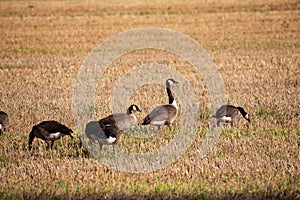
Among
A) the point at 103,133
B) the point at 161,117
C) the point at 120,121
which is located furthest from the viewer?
the point at 161,117

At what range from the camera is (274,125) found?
35.9ft

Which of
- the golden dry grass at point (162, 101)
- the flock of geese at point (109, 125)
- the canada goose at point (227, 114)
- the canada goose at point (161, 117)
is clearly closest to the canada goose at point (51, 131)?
the flock of geese at point (109, 125)

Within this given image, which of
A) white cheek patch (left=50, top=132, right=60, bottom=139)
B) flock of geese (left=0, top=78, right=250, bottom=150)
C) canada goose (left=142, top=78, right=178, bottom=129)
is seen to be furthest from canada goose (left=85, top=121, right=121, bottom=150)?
canada goose (left=142, top=78, right=178, bottom=129)

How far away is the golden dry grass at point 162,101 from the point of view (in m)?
7.61

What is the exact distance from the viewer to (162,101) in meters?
13.6

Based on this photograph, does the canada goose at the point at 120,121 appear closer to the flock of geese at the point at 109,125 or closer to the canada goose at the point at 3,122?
the flock of geese at the point at 109,125

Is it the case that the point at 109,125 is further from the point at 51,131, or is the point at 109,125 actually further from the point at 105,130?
the point at 51,131

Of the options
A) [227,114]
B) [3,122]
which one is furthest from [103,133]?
[227,114]

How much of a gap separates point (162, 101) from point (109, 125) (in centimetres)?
427

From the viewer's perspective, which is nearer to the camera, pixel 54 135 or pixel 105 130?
pixel 105 130

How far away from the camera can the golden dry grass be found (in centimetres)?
761

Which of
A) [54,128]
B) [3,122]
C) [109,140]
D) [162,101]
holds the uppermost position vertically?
[54,128]

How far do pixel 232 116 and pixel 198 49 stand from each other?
14.9m

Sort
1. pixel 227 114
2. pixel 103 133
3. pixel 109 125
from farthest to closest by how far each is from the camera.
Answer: pixel 227 114 < pixel 109 125 < pixel 103 133
